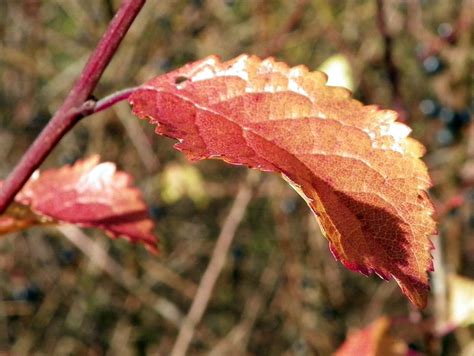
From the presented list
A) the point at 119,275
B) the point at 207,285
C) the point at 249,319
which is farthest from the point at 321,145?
the point at 249,319

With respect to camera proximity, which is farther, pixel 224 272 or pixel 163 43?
pixel 224 272

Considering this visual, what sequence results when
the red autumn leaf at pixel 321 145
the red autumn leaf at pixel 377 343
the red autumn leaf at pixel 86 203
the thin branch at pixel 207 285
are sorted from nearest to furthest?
the red autumn leaf at pixel 321 145
the red autumn leaf at pixel 86 203
the red autumn leaf at pixel 377 343
the thin branch at pixel 207 285

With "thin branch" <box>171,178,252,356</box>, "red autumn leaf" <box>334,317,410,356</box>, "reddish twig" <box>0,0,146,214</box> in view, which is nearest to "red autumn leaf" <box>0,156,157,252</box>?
"reddish twig" <box>0,0,146,214</box>

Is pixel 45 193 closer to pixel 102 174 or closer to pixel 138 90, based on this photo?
pixel 102 174

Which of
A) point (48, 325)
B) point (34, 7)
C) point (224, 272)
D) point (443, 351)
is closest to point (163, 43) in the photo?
point (34, 7)

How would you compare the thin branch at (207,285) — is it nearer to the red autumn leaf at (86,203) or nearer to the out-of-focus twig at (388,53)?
the out-of-focus twig at (388,53)

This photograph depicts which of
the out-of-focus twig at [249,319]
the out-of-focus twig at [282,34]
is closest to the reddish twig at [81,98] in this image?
the out-of-focus twig at [282,34]
